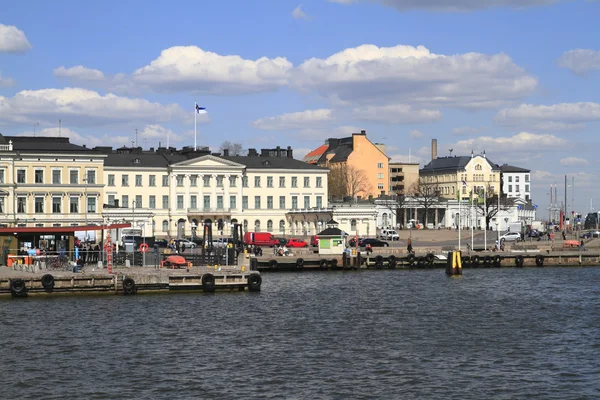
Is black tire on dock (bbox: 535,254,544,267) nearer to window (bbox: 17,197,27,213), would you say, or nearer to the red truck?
the red truck

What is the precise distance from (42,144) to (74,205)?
8344 millimetres

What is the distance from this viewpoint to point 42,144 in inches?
4572

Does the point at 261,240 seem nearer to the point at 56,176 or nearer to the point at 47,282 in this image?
the point at 56,176

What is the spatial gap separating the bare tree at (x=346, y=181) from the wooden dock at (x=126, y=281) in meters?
114

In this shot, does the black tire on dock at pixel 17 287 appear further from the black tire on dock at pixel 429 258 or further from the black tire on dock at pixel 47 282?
the black tire on dock at pixel 429 258

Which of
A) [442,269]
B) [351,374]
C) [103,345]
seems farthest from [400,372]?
[442,269]

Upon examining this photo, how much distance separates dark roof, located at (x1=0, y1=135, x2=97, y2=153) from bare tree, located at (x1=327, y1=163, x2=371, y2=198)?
68.4 metres

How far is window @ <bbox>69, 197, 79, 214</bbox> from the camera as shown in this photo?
114625 millimetres

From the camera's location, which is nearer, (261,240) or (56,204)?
(56,204)

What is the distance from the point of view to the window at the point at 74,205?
115 meters

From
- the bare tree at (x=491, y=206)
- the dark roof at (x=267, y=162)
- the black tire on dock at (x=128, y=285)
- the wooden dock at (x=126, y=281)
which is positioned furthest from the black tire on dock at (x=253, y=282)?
the bare tree at (x=491, y=206)

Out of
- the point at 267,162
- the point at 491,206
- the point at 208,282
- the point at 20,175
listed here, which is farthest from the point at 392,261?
the point at 491,206

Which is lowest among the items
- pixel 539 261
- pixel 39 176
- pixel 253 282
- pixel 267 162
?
pixel 253 282

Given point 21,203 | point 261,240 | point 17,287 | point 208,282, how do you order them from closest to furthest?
point 17,287
point 208,282
point 21,203
point 261,240
